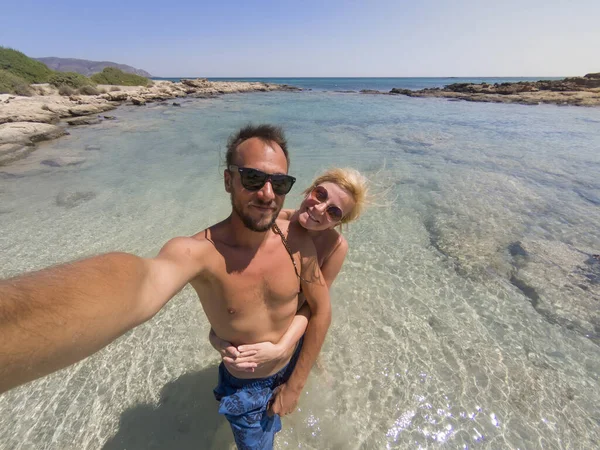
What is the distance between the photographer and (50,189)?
283 inches

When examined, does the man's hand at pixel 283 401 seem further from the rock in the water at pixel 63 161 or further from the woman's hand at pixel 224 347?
the rock in the water at pixel 63 161

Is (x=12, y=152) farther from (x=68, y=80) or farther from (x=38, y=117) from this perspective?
(x=68, y=80)

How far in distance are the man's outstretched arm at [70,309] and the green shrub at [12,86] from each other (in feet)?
95.6

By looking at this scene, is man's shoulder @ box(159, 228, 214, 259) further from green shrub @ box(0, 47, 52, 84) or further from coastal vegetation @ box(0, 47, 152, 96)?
green shrub @ box(0, 47, 52, 84)

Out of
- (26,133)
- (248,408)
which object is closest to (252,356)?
(248,408)

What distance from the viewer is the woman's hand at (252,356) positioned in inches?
67.2

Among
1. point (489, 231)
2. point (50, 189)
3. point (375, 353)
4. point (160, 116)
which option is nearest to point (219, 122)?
point (160, 116)

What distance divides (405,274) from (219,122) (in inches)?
615

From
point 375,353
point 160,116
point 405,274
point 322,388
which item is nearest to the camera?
point 322,388

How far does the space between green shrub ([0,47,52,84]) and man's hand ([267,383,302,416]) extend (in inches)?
1473

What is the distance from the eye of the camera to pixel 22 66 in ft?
92.6

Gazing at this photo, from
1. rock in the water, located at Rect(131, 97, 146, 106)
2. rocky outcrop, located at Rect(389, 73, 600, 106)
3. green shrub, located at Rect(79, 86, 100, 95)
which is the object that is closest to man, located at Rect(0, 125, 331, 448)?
rock in the water, located at Rect(131, 97, 146, 106)

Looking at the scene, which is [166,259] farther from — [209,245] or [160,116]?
[160,116]

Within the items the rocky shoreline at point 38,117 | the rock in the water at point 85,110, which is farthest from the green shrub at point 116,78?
the rock in the water at point 85,110
